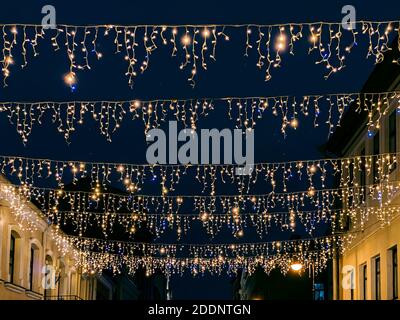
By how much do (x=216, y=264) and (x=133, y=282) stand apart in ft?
92.7

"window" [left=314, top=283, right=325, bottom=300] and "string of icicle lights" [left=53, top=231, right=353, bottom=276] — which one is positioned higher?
"string of icicle lights" [left=53, top=231, right=353, bottom=276]

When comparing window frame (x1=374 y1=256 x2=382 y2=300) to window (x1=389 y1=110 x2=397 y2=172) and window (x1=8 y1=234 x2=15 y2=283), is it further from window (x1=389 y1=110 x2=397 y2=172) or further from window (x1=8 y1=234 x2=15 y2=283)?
window (x1=8 y1=234 x2=15 y2=283)

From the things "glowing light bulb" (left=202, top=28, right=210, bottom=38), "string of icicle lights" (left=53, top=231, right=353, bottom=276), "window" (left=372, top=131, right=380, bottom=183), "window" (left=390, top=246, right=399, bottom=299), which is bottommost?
"window" (left=390, top=246, right=399, bottom=299)

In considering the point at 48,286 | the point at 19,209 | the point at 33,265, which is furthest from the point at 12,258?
the point at 48,286

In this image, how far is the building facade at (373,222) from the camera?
68.1 ft

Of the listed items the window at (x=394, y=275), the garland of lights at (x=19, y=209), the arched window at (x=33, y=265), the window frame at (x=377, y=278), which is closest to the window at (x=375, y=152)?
the window frame at (x=377, y=278)

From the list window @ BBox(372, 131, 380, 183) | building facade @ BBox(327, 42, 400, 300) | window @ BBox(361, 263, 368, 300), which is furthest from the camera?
window @ BBox(361, 263, 368, 300)

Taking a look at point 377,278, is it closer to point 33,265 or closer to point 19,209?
point 19,209

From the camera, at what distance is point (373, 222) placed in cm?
2356

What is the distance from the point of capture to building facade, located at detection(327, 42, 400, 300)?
68.1 feet

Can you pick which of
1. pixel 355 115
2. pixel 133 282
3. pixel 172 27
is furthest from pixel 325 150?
pixel 133 282

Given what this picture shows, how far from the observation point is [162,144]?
18.6 meters

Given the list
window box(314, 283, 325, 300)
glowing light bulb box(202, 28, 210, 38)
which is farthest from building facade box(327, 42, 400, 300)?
window box(314, 283, 325, 300)
